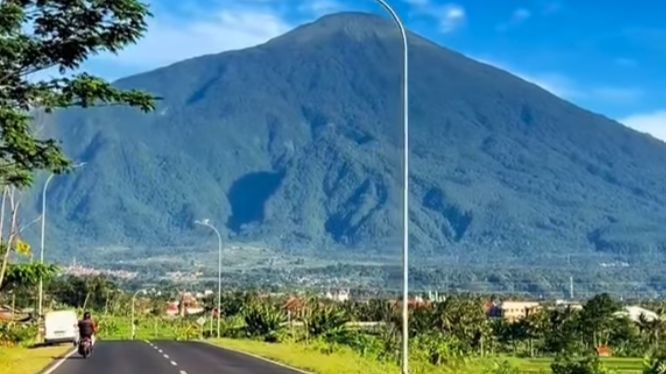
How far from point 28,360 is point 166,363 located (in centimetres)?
397

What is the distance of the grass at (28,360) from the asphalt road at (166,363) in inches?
21.9

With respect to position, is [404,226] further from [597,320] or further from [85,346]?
[597,320]

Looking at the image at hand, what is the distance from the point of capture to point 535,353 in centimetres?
10888

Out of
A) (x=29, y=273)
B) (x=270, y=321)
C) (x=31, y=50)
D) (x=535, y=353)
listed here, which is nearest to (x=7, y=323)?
(x=270, y=321)

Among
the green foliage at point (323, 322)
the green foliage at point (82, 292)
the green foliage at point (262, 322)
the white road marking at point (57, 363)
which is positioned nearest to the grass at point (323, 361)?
the white road marking at point (57, 363)

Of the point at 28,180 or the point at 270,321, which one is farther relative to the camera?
the point at 270,321

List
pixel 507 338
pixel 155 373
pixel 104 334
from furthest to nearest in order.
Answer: pixel 507 338, pixel 104 334, pixel 155 373

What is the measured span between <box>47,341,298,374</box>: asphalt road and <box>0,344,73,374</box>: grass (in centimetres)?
56

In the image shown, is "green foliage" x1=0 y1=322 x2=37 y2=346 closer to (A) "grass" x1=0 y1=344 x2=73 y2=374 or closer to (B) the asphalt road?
(A) "grass" x1=0 y1=344 x2=73 y2=374

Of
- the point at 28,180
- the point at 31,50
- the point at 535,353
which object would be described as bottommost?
the point at 535,353

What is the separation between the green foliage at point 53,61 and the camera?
66.8ft

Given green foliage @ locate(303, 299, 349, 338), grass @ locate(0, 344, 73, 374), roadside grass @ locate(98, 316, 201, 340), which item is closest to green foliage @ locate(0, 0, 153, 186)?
grass @ locate(0, 344, 73, 374)

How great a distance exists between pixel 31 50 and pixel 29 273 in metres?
13.2

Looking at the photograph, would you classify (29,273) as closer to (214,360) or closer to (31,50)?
(214,360)
